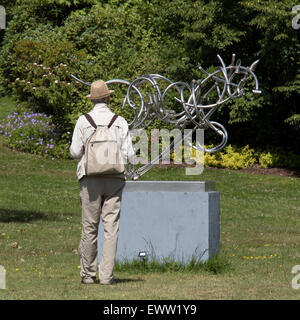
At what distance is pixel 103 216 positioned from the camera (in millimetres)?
6535

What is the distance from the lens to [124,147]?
6543 millimetres

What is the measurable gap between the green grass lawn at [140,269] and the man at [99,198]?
0.23 meters

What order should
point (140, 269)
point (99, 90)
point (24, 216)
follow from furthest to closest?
point (24, 216) → point (140, 269) → point (99, 90)

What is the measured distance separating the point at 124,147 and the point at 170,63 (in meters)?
13.3

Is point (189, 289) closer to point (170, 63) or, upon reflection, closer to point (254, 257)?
point (254, 257)

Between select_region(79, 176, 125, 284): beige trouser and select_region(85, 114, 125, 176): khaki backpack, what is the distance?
136mm

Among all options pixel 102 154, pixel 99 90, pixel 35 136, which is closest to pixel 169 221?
pixel 102 154

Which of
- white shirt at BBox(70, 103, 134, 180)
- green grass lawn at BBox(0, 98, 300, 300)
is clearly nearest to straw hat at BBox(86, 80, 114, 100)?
white shirt at BBox(70, 103, 134, 180)

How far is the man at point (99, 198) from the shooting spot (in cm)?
646

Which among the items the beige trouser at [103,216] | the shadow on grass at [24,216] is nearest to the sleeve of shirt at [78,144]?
the beige trouser at [103,216]

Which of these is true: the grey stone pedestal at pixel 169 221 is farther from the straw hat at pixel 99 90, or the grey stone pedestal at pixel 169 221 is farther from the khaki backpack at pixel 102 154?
the straw hat at pixel 99 90

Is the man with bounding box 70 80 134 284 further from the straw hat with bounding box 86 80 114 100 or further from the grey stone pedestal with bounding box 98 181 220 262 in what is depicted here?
the grey stone pedestal with bounding box 98 181 220 262

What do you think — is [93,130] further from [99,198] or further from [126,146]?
[99,198]

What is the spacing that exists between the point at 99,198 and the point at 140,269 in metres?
1.33
